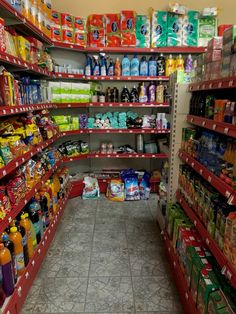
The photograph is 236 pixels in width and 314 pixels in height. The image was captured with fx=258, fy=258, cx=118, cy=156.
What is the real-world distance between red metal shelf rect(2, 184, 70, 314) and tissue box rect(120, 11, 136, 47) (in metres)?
2.67

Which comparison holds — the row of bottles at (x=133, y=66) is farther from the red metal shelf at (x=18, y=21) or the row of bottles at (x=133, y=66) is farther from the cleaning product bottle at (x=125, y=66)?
the red metal shelf at (x=18, y=21)

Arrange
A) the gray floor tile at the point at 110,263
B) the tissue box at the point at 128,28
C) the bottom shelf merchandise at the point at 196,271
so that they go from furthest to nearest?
the tissue box at the point at 128,28
the gray floor tile at the point at 110,263
the bottom shelf merchandise at the point at 196,271

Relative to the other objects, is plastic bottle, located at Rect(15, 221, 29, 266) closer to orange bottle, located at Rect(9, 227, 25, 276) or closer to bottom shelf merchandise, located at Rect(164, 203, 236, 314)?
orange bottle, located at Rect(9, 227, 25, 276)

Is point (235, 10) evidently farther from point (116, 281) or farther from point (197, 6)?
point (116, 281)

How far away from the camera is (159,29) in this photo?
382 centimetres

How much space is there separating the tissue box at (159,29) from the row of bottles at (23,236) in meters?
2.59

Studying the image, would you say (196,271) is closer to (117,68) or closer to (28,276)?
(28,276)

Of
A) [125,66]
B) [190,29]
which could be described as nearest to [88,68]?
[125,66]

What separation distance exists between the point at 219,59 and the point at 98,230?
228 cm

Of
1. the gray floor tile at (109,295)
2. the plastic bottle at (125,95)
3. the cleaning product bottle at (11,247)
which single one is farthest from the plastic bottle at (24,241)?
the plastic bottle at (125,95)

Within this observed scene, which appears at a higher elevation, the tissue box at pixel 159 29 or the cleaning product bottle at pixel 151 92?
the tissue box at pixel 159 29

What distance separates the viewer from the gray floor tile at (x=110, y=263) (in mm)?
2387

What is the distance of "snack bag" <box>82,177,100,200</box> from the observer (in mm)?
4102

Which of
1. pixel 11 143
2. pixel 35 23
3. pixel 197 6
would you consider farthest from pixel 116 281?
pixel 197 6
